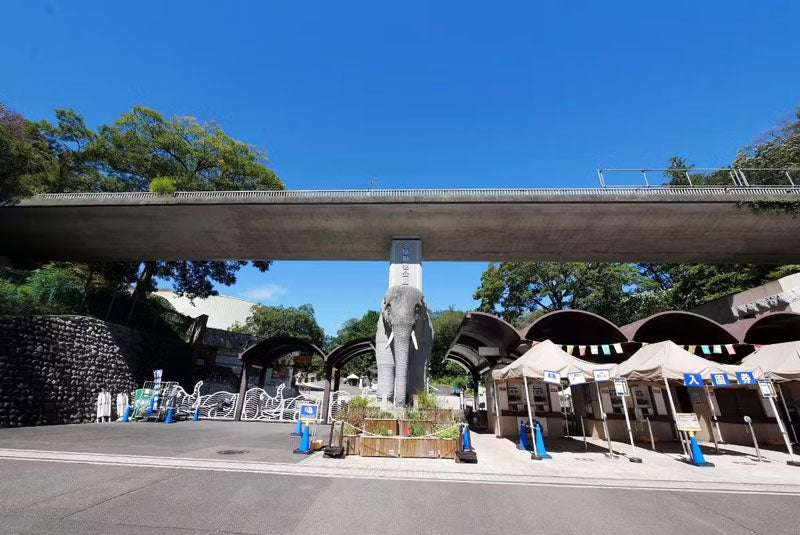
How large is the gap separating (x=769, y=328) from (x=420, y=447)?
14807 millimetres

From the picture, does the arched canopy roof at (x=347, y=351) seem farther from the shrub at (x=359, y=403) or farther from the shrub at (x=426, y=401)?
the shrub at (x=426, y=401)

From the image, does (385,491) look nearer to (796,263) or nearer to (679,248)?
(679,248)

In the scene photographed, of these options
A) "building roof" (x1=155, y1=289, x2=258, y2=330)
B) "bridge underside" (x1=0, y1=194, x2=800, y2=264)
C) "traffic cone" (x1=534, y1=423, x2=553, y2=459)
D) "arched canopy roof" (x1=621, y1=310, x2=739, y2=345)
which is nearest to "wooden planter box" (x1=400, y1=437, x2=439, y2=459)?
"traffic cone" (x1=534, y1=423, x2=553, y2=459)

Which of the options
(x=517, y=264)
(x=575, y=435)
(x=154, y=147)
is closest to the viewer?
(x=575, y=435)

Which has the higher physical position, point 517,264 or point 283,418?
point 517,264

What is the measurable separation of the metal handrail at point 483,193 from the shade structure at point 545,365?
421 inches

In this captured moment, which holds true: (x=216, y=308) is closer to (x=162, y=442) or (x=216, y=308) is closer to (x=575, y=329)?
(x=162, y=442)

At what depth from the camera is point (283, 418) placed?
1833 centimetres

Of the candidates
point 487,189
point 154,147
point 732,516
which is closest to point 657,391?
point 732,516

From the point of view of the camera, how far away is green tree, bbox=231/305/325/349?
2005 inches

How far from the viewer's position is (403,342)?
1051cm

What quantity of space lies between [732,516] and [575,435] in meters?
9.97

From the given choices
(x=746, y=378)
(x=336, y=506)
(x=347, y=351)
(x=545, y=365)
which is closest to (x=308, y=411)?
(x=336, y=506)

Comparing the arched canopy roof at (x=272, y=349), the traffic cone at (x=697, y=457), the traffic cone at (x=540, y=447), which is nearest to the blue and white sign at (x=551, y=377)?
the traffic cone at (x=540, y=447)
